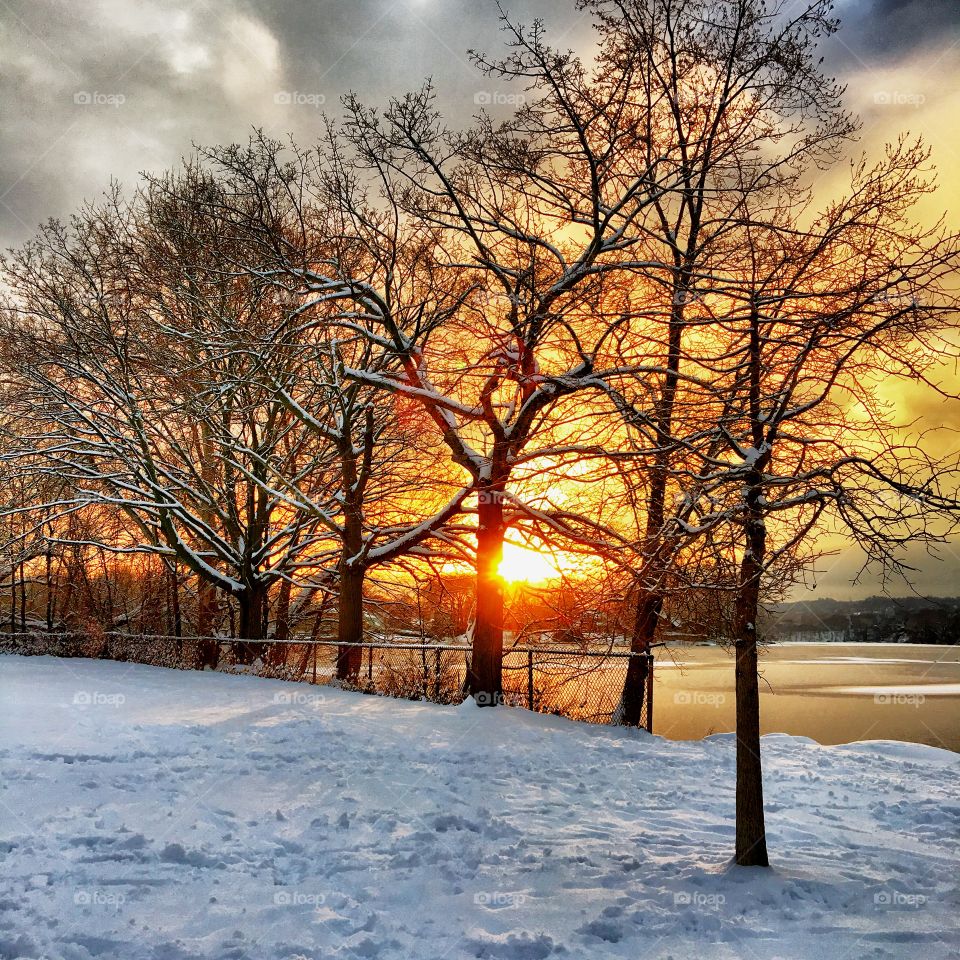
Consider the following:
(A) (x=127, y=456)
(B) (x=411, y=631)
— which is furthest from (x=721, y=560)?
(B) (x=411, y=631)

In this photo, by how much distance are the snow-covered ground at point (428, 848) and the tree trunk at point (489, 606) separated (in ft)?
8.13

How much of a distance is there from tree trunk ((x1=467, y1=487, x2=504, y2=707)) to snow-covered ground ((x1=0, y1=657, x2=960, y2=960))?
2478mm

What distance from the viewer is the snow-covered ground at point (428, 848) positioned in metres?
4.85

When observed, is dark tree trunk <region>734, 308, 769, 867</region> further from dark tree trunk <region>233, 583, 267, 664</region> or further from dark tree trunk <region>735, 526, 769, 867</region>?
dark tree trunk <region>233, 583, 267, 664</region>

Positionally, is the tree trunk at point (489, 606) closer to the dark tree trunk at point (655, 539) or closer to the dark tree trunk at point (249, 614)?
the dark tree trunk at point (655, 539)

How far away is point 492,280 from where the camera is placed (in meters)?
15.0

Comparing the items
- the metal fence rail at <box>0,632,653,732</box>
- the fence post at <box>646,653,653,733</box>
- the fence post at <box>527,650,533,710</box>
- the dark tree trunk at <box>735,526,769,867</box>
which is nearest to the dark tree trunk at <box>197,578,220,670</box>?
the metal fence rail at <box>0,632,653,732</box>

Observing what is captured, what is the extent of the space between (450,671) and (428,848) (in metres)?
10.0

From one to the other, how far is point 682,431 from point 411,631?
2044 cm

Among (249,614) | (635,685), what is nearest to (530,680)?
(635,685)

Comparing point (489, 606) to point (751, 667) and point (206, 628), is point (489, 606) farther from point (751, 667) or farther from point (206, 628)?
point (206, 628)

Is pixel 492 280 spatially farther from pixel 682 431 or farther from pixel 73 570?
pixel 73 570

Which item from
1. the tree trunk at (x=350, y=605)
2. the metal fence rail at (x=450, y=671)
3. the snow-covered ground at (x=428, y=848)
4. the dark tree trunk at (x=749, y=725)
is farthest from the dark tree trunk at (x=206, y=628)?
the dark tree trunk at (x=749, y=725)

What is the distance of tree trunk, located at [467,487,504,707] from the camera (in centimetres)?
1388
